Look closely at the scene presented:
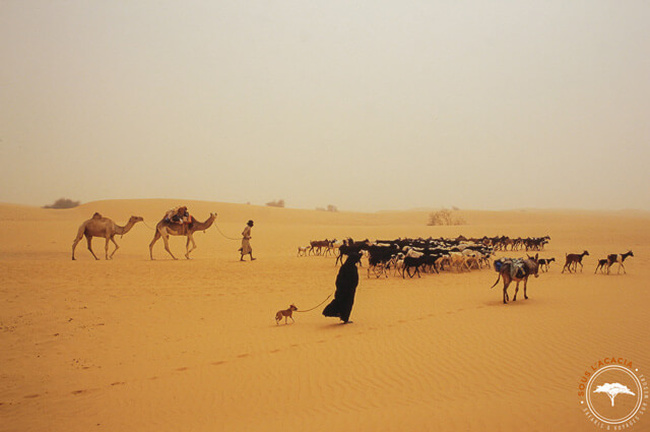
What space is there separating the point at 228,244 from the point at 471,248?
21140 mm

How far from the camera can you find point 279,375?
7020mm

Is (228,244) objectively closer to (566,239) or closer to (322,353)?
(322,353)

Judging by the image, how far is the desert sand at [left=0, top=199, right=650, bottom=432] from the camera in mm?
5535

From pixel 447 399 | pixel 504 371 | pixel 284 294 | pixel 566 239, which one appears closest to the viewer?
pixel 447 399

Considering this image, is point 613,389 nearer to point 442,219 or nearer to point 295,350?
point 295,350

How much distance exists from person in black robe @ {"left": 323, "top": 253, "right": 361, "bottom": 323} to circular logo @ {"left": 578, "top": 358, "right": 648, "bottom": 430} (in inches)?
194

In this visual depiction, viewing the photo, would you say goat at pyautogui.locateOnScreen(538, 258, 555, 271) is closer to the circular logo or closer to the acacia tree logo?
the circular logo

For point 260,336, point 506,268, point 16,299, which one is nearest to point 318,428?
point 260,336

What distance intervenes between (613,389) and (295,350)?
5.27m

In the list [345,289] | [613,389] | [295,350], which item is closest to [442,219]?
[345,289]

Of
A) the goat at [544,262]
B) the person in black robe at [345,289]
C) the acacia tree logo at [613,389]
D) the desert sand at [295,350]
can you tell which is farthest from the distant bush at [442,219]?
the acacia tree logo at [613,389]

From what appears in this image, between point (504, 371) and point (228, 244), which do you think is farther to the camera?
point (228, 244)

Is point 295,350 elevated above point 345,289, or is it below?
below

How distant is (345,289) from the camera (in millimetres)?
9961
